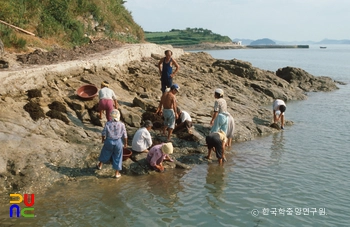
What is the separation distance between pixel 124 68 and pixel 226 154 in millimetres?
9794

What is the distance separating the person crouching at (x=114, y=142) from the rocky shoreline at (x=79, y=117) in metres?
0.54

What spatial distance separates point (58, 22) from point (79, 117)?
1424 centimetres

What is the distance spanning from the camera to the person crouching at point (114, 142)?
34.3 ft

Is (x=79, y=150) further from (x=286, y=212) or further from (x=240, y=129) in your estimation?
(x=240, y=129)

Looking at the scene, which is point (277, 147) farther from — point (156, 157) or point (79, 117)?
point (79, 117)

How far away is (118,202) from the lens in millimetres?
9406

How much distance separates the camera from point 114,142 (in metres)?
10.6

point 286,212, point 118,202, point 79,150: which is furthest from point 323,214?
point 79,150

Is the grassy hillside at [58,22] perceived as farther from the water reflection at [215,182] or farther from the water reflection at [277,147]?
the water reflection at [277,147]

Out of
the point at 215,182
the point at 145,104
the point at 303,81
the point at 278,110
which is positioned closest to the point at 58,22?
the point at 145,104

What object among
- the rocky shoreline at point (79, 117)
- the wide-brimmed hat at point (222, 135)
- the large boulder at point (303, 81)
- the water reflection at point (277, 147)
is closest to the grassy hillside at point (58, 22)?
the rocky shoreline at point (79, 117)

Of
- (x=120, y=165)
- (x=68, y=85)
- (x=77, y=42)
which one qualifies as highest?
(x=77, y=42)

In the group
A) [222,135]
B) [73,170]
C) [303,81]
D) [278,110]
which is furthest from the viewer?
[303,81]

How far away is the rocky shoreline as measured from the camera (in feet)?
34.6
